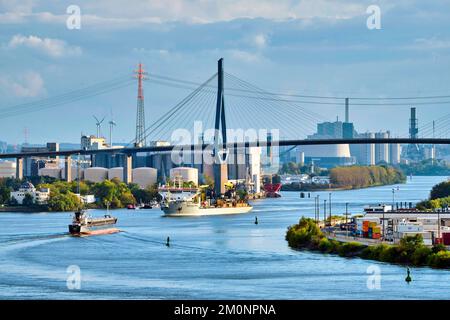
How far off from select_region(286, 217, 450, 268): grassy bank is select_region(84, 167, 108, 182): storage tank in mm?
25528

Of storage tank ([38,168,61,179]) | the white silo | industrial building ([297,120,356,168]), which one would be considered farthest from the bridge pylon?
industrial building ([297,120,356,168])

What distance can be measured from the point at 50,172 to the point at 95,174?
2.71m

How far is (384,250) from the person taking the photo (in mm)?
13250

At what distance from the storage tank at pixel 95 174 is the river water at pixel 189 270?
73.0 feet

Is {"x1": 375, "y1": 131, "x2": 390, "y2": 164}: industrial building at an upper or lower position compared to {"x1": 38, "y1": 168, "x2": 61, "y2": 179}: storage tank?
upper

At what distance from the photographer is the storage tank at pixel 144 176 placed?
130ft

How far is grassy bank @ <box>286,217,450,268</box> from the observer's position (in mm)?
12297

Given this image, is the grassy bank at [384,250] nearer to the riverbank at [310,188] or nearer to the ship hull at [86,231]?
the ship hull at [86,231]

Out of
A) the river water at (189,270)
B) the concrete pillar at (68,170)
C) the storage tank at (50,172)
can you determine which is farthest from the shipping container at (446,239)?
the storage tank at (50,172)

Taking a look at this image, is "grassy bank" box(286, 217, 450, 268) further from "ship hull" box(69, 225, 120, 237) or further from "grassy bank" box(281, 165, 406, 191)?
"grassy bank" box(281, 165, 406, 191)

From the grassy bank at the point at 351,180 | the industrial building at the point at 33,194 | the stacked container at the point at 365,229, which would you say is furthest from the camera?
the grassy bank at the point at 351,180

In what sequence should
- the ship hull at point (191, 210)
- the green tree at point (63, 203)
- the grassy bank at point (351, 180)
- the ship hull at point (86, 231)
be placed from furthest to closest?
the grassy bank at point (351, 180) → the green tree at point (63, 203) → the ship hull at point (191, 210) → the ship hull at point (86, 231)

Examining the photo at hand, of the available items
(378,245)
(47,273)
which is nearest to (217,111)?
(378,245)
